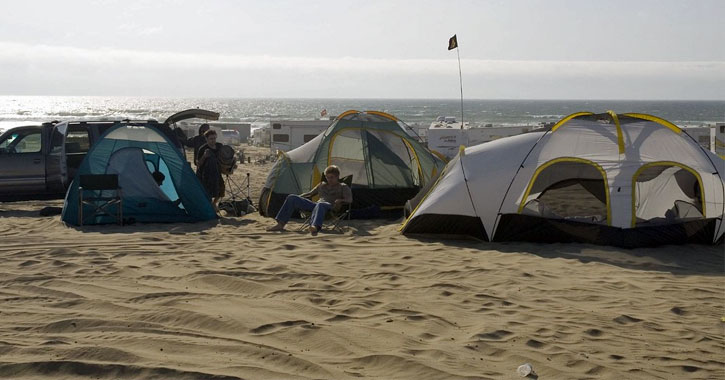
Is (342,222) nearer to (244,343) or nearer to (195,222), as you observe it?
(195,222)

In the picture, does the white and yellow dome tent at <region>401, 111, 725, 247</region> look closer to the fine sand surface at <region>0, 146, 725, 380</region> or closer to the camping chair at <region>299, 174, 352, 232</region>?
the fine sand surface at <region>0, 146, 725, 380</region>

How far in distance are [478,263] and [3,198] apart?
26.7 feet

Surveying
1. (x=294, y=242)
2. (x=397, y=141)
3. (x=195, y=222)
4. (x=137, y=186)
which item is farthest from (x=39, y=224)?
(x=397, y=141)

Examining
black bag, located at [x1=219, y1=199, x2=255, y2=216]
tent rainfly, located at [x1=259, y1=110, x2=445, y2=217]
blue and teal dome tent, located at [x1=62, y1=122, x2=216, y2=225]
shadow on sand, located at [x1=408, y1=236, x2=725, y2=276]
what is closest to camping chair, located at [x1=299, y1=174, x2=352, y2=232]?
tent rainfly, located at [x1=259, y1=110, x2=445, y2=217]

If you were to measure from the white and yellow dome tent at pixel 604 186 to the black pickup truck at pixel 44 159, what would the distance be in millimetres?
4709

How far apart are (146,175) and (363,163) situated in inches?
135

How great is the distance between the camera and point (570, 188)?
11.8 metres

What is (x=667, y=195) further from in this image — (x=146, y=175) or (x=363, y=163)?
(x=146, y=175)

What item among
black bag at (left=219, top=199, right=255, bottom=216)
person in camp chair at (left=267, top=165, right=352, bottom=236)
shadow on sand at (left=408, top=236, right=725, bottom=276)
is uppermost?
person in camp chair at (left=267, top=165, right=352, bottom=236)

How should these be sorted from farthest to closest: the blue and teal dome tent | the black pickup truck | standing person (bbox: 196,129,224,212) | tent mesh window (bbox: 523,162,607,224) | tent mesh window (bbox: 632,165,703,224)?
1. the black pickup truck
2. standing person (bbox: 196,129,224,212)
3. tent mesh window (bbox: 523,162,607,224)
4. the blue and teal dome tent
5. tent mesh window (bbox: 632,165,703,224)

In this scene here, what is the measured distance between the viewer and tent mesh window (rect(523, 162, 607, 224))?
36.6ft

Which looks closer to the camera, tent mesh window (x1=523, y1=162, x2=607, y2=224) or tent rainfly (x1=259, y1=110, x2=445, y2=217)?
tent mesh window (x1=523, y1=162, x2=607, y2=224)

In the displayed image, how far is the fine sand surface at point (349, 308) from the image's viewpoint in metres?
4.86

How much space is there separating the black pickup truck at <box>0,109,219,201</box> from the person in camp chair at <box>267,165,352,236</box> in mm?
2877
